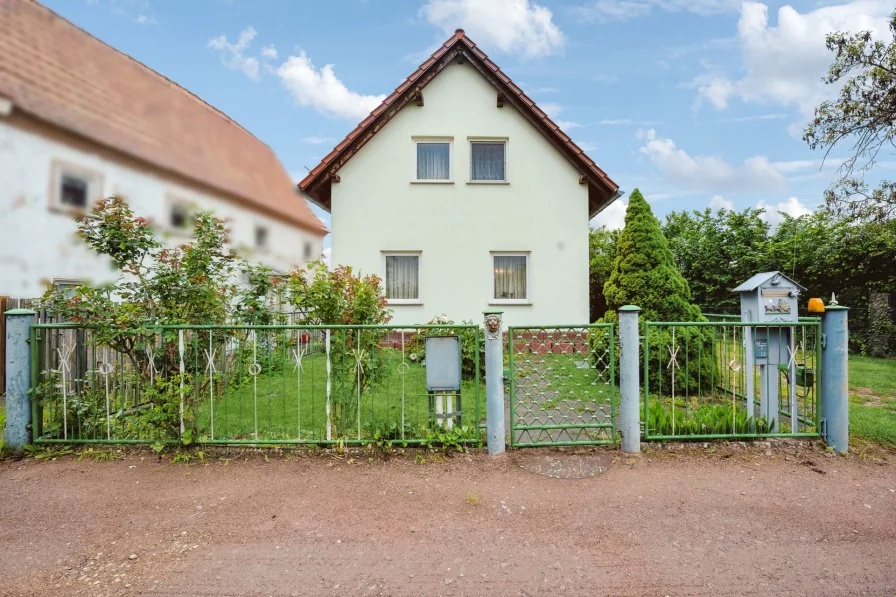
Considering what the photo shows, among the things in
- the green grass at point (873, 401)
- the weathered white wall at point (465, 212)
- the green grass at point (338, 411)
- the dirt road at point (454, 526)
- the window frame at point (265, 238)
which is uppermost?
the weathered white wall at point (465, 212)

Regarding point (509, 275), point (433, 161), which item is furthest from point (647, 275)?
point (433, 161)

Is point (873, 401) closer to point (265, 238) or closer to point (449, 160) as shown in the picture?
point (265, 238)

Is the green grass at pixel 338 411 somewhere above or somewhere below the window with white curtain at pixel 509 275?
below

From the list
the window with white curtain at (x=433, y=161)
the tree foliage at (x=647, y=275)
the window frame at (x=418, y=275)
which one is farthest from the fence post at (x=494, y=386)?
the window with white curtain at (x=433, y=161)

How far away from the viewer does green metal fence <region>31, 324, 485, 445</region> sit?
460cm

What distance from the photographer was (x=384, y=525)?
3.36 meters

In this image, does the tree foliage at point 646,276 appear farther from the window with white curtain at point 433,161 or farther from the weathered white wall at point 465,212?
the window with white curtain at point 433,161

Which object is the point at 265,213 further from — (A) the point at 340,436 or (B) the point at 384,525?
(B) the point at 384,525

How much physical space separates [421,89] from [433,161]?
5.64ft

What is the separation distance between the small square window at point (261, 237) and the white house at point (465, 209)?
6188mm

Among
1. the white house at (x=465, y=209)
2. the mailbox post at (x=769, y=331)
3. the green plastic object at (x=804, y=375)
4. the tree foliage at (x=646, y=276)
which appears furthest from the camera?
the white house at (x=465, y=209)

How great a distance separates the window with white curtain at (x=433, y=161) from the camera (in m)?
11.5

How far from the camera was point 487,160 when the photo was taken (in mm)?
11523

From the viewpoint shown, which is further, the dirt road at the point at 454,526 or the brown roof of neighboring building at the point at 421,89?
the brown roof of neighboring building at the point at 421,89
